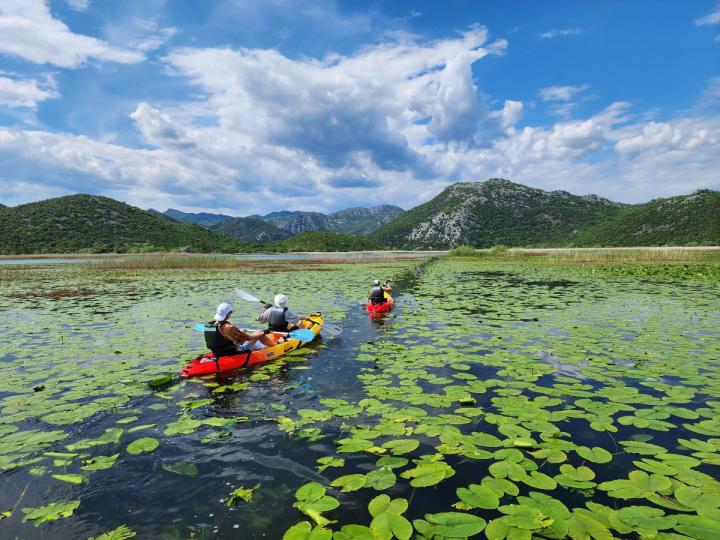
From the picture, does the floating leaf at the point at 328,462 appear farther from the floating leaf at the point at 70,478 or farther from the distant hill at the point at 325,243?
the distant hill at the point at 325,243

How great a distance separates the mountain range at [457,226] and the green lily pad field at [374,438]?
82165 millimetres

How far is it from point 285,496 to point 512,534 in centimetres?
245

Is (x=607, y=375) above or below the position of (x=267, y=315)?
below

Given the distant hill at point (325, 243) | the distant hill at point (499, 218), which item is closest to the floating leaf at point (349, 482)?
the distant hill at point (325, 243)

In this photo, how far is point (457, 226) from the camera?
16212 centimetres

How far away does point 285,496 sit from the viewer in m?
4.19

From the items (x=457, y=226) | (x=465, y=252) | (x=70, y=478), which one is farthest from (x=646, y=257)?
(x=457, y=226)

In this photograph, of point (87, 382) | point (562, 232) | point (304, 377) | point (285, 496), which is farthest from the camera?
point (562, 232)

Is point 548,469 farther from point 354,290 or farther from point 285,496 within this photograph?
point 354,290

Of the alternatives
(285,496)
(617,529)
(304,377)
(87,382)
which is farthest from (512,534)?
(87,382)

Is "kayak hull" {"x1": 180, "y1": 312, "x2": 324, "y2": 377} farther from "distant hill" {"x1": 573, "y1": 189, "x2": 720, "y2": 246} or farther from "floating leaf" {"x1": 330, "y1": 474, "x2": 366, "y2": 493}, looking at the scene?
"distant hill" {"x1": 573, "y1": 189, "x2": 720, "y2": 246}

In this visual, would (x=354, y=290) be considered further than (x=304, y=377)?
Yes

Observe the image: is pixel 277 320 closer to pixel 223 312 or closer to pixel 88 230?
pixel 223 312

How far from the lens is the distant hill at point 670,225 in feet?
298
